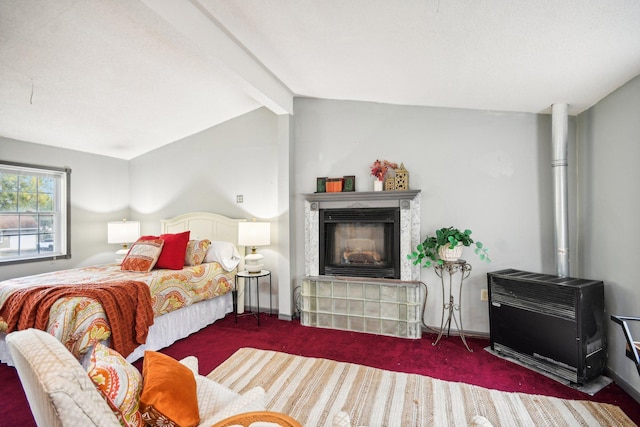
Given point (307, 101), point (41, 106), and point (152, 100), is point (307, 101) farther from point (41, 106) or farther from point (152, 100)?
point (41, 106)

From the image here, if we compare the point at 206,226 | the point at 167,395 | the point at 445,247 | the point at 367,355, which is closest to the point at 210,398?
the point at 167,395

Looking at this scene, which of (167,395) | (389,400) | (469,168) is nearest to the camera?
(167,395)

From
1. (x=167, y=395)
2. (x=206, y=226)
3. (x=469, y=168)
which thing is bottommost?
(x=167, y=395)

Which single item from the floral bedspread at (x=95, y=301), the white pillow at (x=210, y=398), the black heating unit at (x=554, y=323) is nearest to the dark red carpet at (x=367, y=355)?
the black heating unit at (x=554, y=323)

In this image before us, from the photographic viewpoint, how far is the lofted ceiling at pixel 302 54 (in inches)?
69.8

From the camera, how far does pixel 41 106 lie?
308 centimetres

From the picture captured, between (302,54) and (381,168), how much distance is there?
57.2 inches

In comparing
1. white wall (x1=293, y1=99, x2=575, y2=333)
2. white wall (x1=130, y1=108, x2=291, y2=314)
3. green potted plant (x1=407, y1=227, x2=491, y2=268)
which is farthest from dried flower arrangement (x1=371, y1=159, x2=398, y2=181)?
white wall (x1=130, y1=108, x2=291, y2=314)

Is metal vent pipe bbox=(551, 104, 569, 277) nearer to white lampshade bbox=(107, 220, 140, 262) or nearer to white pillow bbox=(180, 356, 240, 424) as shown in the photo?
white pillow bbox=(180, 356, 240, 424)

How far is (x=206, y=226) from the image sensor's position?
14.2 feet

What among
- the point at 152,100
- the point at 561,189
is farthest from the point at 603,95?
the point at 152,100

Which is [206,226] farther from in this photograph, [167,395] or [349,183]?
[167,395]

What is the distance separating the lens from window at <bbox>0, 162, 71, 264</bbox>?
3.66 meters

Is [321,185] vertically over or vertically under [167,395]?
over
